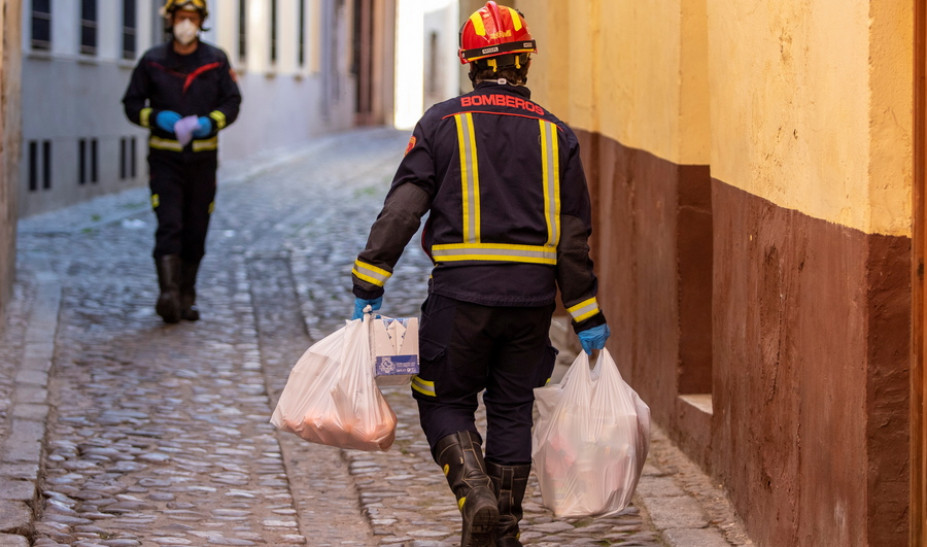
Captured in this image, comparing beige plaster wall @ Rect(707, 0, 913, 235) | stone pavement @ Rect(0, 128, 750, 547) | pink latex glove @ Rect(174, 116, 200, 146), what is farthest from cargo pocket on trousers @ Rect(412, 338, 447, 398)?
pink latex glove @ Rect(174, 116, 200, 146)

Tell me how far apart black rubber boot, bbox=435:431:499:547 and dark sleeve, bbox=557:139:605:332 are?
1.74 feet

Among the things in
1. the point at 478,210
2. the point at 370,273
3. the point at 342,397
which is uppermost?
the point at 478,210

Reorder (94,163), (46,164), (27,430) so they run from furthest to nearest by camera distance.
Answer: (94,163)
(46,164)
(27,430)

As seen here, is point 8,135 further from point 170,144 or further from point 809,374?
point 809,374

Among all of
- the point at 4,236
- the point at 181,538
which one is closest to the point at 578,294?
the point at 181,538

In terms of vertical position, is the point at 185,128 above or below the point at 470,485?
above

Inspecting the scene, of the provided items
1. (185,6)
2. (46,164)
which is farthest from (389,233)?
(46,164)

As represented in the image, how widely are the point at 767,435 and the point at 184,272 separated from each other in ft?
19.3

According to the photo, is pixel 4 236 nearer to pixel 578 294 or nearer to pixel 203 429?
pixel 203 429

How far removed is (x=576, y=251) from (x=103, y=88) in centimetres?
1569

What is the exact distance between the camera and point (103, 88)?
20.0 metres

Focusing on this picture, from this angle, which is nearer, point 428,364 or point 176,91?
point 428,364

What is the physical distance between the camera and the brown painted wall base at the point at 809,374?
13.9 feet

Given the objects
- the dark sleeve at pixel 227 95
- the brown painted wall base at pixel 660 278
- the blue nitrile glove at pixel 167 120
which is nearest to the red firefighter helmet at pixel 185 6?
the dark sleeve at pixel 227 95
